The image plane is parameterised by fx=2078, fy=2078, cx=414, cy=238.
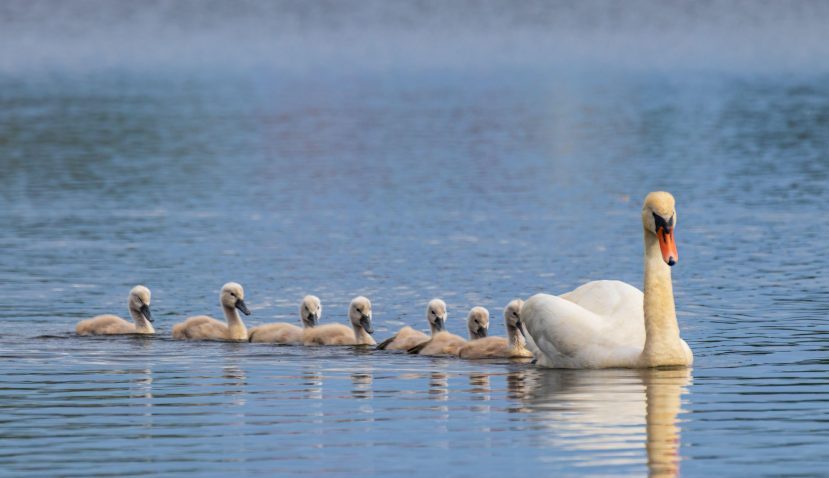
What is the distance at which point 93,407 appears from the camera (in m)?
22.9

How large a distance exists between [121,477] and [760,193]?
32.7 meters

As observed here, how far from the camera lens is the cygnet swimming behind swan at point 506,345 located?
1037 inches

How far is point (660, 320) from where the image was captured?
24500 mm

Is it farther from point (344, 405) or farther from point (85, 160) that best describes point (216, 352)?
point (85, 160)

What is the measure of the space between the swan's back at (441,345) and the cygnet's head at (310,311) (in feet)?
7.30

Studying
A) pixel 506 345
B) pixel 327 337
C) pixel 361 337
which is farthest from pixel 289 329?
pixel 506 345

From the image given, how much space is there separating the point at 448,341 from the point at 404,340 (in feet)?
2.93

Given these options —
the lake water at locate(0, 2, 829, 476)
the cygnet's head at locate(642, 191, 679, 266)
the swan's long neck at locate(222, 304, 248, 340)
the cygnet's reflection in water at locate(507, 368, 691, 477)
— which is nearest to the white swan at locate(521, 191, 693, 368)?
the cygnet's head at locate(642, 191, 679, 266)

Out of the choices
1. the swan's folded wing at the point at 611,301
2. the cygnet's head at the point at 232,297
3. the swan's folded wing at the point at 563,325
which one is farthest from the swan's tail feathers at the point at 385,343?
the swan's folded wing at the point at 611,301

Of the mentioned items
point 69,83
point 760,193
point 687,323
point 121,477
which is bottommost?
point 121,477

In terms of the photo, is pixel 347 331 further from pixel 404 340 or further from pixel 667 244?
pixel 667 244

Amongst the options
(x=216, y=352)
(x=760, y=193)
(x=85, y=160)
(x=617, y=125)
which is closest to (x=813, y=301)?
(x=216, y=352)

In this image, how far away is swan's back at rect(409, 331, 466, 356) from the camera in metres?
26.6

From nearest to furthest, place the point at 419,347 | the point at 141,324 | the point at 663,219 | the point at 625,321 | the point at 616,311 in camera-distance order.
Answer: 1. the point at 663,219
2. the point at 625,321
3. the point at 616,311
4. the point at 419,347
5. the point at 141,324
